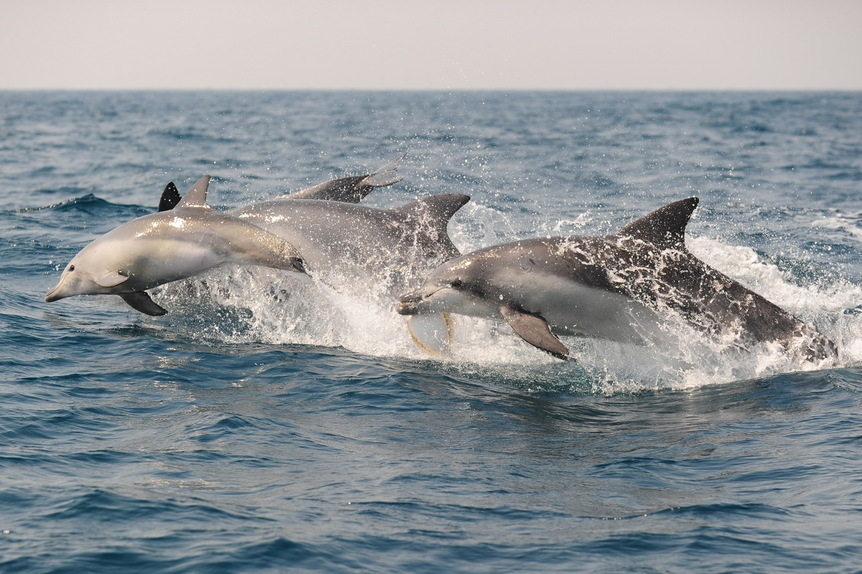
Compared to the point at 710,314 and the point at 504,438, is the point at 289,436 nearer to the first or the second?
the point at 504,438

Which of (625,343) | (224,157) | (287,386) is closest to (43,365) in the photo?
(287,386)

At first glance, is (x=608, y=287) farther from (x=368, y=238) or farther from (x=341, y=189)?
(x=341, y=189)

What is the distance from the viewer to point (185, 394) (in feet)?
31.8

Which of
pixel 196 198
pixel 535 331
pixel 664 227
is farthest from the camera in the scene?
pixel 196 198

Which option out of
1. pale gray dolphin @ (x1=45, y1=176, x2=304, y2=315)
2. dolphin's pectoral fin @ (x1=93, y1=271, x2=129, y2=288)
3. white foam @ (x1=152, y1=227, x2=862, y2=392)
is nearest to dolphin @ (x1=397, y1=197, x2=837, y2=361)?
white foam @ (x1=152, y1=227, x2=862, y2=392)

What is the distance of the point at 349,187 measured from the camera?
12.9 meters

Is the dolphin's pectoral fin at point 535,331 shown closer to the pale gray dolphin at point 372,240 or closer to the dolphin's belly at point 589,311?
the dolphin's belly at point 589,311

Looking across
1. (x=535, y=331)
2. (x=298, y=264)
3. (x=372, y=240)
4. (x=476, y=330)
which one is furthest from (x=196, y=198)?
(x=535, y=331)

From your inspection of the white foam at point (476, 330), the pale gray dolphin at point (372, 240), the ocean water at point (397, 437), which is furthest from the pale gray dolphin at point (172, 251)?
the white foam at point (476, 330)

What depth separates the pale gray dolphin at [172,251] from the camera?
1127 cm

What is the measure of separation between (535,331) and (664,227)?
1.75m

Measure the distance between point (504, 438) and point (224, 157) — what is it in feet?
85.0

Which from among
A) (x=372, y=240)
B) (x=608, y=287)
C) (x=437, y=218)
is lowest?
(x=608, y=287)

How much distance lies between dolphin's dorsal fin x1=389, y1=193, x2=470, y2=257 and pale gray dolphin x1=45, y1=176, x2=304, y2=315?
4.69ft
